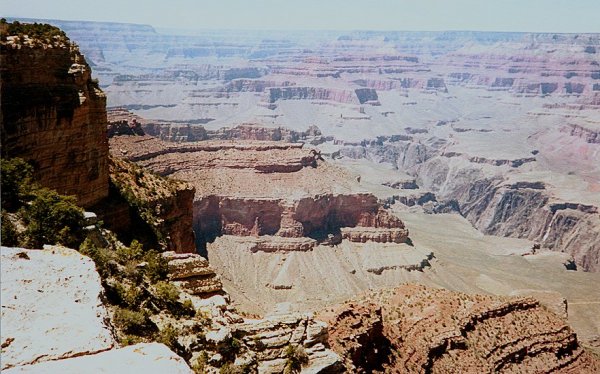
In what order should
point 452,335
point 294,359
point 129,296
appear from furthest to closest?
point 452,335, point 294,359, point 129,296

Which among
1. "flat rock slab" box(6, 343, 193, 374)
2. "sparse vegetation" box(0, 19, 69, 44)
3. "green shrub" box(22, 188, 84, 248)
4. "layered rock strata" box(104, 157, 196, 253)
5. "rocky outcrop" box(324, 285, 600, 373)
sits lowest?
"rocky outcrop" box(324, 285, 600, 373)

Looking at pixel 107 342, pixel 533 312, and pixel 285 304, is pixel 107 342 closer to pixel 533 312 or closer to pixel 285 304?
pixel 533 312

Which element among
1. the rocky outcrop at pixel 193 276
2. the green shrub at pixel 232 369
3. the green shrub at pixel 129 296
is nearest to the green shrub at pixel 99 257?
the green shrub at pixel 129 296

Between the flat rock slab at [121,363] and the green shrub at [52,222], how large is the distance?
891cm

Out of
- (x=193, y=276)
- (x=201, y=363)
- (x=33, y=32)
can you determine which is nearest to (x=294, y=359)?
(x=201, y=363)

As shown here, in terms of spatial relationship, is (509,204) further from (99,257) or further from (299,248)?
(99,257)

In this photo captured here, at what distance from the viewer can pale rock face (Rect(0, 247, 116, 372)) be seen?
10.4m

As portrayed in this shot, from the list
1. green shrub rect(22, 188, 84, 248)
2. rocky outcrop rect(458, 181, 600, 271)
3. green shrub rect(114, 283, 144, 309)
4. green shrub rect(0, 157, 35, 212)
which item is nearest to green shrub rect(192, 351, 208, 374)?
green shrub rect(114, 283, 144, 309)

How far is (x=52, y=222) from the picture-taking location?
64.3 feet

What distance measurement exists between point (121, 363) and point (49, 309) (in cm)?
255

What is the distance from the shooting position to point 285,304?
203 ft

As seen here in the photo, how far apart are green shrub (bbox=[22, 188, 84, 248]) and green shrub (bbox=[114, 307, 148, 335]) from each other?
4.52 meters

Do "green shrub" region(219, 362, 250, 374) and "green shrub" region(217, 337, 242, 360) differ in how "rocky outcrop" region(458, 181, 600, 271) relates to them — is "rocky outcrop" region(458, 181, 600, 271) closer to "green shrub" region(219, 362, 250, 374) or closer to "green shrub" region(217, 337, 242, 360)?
"green shrub" region(217, 337, 242, 360)

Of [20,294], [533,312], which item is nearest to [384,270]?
[533,312]
